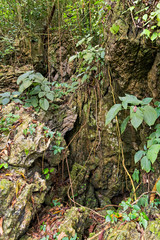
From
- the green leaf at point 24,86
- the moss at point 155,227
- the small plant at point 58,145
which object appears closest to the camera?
the moss at point 155,227

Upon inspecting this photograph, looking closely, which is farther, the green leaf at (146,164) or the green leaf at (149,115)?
the green leaf at (146,164)

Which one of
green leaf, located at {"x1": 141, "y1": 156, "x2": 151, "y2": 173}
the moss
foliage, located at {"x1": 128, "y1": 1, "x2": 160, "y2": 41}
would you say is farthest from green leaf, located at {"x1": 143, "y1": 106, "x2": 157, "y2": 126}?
the moss

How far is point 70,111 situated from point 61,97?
0.41 metres

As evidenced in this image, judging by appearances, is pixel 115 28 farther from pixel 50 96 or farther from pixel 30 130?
pixel 30 130

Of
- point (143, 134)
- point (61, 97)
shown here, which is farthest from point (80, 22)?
point (143, 134)

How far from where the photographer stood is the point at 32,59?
133 inches

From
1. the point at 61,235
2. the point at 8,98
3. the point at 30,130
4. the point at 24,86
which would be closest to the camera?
the point at 61,235

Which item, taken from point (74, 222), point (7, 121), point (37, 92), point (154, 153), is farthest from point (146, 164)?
point (37, 92)

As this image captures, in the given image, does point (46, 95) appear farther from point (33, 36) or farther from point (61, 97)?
point (33, 36)

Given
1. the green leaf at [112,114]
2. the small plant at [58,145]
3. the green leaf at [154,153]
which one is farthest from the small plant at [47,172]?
the green leaf at [154,153]

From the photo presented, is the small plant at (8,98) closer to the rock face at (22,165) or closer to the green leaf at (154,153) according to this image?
the rock face at (22,165)

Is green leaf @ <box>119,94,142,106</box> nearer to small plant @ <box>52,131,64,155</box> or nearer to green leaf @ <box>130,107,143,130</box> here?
green leaf @ <box>130,107,143,130</box>

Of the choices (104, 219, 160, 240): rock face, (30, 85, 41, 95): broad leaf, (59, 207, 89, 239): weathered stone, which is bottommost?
(59, 207, 89, 239): weathered stone

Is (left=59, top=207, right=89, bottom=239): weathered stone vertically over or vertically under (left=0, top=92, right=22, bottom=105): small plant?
under
